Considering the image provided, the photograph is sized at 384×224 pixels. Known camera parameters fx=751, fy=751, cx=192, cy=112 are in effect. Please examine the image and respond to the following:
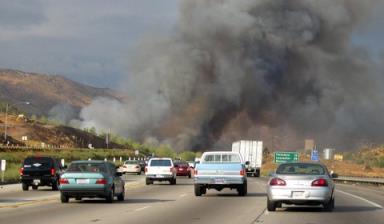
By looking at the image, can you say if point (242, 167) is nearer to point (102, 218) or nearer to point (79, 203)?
point (79, 203)

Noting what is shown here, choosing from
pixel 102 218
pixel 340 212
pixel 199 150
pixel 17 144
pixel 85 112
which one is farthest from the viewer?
pixel 85 112

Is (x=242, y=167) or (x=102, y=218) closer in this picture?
(x=102, y=218)

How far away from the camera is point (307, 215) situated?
20516 mm

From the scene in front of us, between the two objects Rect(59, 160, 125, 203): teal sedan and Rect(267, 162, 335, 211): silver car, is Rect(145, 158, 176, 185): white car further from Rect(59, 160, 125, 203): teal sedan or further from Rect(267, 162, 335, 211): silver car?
Rect(267, 162, 335, 211): silver car

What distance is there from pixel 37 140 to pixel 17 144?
40.0 feet

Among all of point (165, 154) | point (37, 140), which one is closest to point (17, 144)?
point (37, 140)

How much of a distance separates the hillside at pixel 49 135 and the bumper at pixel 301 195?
86.7 metres

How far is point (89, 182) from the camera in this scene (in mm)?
25688

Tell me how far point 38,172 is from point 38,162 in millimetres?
632

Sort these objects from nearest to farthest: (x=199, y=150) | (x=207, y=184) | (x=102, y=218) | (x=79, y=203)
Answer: (x=102, y=218) < (x=79, y=203) < (x=207, y=184) < (x=199, y=150)

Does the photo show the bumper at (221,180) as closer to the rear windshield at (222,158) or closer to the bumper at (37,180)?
the rear windshield at (222,158)

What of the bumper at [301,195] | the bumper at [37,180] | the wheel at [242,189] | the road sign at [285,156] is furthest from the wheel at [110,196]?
the road sign at [285,156]

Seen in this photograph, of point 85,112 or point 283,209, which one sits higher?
point 85,112

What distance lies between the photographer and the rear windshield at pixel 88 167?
86.1 feet
